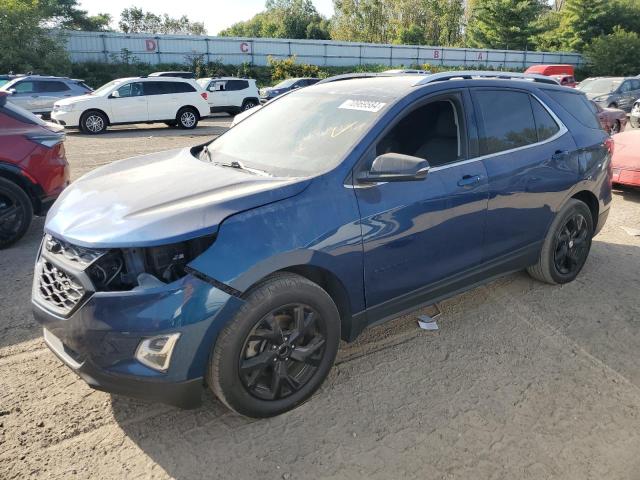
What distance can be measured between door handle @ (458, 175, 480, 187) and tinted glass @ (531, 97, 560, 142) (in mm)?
948

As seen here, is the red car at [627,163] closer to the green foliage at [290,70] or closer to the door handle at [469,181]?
the door handle at [469,181]

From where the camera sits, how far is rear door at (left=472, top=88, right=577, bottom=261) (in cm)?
373

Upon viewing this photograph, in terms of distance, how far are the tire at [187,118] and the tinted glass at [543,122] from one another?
50.1 feet

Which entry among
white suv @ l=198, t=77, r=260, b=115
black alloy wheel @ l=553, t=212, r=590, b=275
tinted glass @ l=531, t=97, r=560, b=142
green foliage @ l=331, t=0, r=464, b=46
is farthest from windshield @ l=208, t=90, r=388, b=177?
green foliage @ l=331, t=0, r=464, b=46

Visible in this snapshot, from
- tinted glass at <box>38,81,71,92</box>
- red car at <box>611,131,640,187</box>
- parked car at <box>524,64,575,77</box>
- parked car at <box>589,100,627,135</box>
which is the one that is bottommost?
red car at <box>611,131,640,187</box>

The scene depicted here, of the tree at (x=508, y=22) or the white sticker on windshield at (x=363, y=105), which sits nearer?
the white sticker on windshield at (x=363, y=105)

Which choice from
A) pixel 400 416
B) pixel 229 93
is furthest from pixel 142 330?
pixel 229 93

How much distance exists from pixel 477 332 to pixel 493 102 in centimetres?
170

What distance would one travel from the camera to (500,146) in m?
3.80

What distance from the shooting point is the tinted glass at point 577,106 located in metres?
4.45

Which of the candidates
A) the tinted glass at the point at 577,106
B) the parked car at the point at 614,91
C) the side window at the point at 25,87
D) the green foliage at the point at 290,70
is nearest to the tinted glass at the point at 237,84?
the side window at the point at 25,87

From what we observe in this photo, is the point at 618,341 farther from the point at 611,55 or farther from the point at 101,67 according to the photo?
the point at 611,55

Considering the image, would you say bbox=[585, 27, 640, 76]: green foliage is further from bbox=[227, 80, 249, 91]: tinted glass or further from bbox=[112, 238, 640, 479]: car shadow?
bbox=[112, 238, 640, 479]: car shadow

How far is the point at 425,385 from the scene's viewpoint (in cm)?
318
